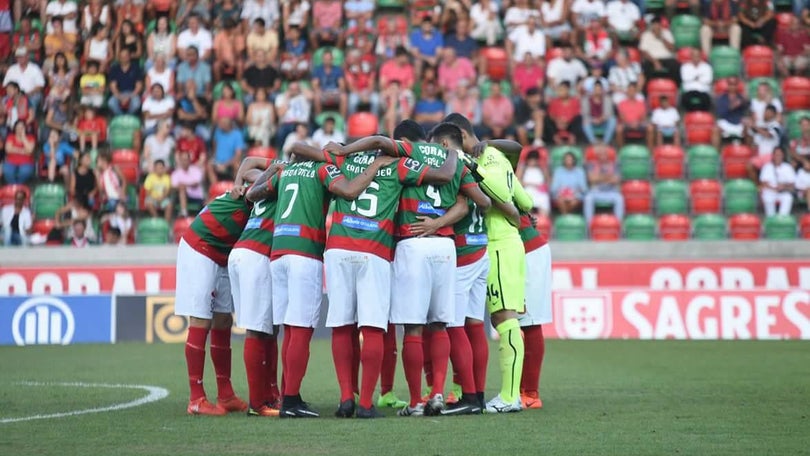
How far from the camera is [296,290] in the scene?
29.2ft

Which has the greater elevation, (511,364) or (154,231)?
(154,231)

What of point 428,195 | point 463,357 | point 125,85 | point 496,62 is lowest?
point 463,357

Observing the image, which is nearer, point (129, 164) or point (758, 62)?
point (129, 164)

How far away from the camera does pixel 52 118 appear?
22.7m

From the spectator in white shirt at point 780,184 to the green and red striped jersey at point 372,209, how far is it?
43.9ft

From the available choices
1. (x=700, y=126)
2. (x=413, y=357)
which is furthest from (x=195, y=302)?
(x=700, y=126)

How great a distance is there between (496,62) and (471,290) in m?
14.2

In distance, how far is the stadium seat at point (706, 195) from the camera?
70.2 ft

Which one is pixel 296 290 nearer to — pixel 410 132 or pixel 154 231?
pixel 410 132

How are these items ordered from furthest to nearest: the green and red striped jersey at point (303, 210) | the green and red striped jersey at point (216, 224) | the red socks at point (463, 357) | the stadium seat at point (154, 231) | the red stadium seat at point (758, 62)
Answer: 1. the red stadium seat at point (758, 62)
2. the stadium seat at point (154, 231)
3. the green and red striped jersey at point (216, 224)
4. the red socks at point (463, 357)
5. the green and red striped jersey at point (303, 210)

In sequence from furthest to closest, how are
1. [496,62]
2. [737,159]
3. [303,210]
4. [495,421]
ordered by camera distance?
[496,62]
[737,159]
[303,210]
[495,421]

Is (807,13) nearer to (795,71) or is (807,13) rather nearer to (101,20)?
(795,71)

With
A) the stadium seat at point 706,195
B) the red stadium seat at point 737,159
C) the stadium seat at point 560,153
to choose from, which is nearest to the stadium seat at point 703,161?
the red stadium seat at point 737,159

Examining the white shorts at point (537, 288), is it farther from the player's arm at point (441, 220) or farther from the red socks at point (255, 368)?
the red socks at point (255, 368)
